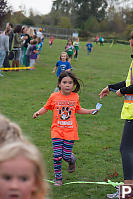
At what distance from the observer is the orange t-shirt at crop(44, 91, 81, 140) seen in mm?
5738

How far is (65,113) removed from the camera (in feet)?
19.2

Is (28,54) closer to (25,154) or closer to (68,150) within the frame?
(68,150)

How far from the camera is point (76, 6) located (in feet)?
339

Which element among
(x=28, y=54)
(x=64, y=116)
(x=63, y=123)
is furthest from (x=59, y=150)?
(x=28, y=54)

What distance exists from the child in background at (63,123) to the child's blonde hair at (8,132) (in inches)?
134

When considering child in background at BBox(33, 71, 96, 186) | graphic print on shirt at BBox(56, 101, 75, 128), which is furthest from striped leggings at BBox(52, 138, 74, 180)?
graphic print on shirt at BBox(56, 101, 75, 128)

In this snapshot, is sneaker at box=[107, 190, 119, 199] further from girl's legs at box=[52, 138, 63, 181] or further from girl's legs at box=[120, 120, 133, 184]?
girl's legs at box=[52, 138, 63, 181]

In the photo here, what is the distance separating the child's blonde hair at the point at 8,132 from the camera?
7.27 ft

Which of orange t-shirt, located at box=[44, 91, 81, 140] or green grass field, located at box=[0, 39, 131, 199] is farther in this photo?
green grass field, located at box=[0, 39, 131, 199]

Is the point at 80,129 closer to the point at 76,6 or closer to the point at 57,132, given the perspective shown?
the point at 57,132

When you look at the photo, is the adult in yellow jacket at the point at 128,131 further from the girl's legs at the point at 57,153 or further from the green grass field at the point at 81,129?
the girl's legs at the point at 57,153
